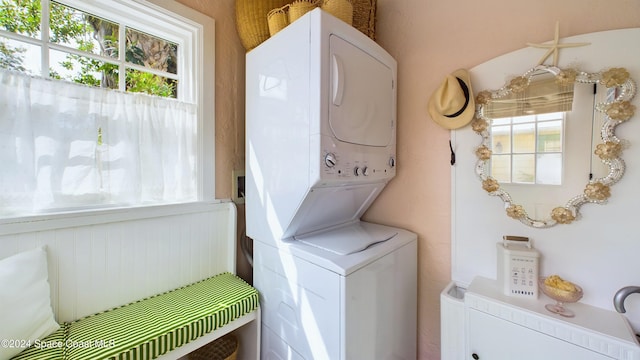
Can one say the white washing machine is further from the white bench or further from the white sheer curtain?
the white sheer curtain

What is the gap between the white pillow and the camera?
3.16 ft

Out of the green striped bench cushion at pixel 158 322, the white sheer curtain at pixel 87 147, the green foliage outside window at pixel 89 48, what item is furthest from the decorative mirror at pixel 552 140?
the green foliage outside window at pixel 89 48

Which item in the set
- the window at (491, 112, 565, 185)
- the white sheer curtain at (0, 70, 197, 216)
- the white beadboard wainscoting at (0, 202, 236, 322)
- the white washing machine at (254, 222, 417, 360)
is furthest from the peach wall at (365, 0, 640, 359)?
the white sheer curtain at (0, 70, 197, 216)

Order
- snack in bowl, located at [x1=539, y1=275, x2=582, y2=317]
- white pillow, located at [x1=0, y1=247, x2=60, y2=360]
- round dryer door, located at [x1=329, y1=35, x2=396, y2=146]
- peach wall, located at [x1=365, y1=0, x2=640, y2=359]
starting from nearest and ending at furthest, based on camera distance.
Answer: white pillow, located at [x1=0, y1=247, x2=60, y2=360] → snack in bowl, located at [x1=539, y1=275, x2=582, y2=317] → round dryer door, located at [x1=329, y1=35, x2=396, y2=146] → peach wall, located at [x1=365, y1=0, x2=640, y2=359]

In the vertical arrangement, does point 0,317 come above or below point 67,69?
below

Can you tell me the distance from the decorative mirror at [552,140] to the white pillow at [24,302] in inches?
89.3

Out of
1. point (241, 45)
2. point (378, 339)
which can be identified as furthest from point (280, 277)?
point (241, 45)

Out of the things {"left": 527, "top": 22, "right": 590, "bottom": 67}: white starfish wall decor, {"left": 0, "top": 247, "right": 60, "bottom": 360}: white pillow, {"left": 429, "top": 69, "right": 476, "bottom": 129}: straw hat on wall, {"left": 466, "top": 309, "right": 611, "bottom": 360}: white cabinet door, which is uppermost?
{"left": 527, "top": 22, "right": 590, "bottom": 67}: white starfish wall decor

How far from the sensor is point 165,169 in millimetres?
1566

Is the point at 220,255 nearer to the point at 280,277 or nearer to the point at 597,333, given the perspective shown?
the point at 280,277

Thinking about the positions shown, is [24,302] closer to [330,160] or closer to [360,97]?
[330,160]

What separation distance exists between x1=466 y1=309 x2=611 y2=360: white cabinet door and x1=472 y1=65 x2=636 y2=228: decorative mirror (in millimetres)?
532

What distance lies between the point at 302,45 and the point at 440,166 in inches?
44.2

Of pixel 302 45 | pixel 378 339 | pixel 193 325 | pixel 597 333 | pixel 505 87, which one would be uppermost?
pixel 302 45
